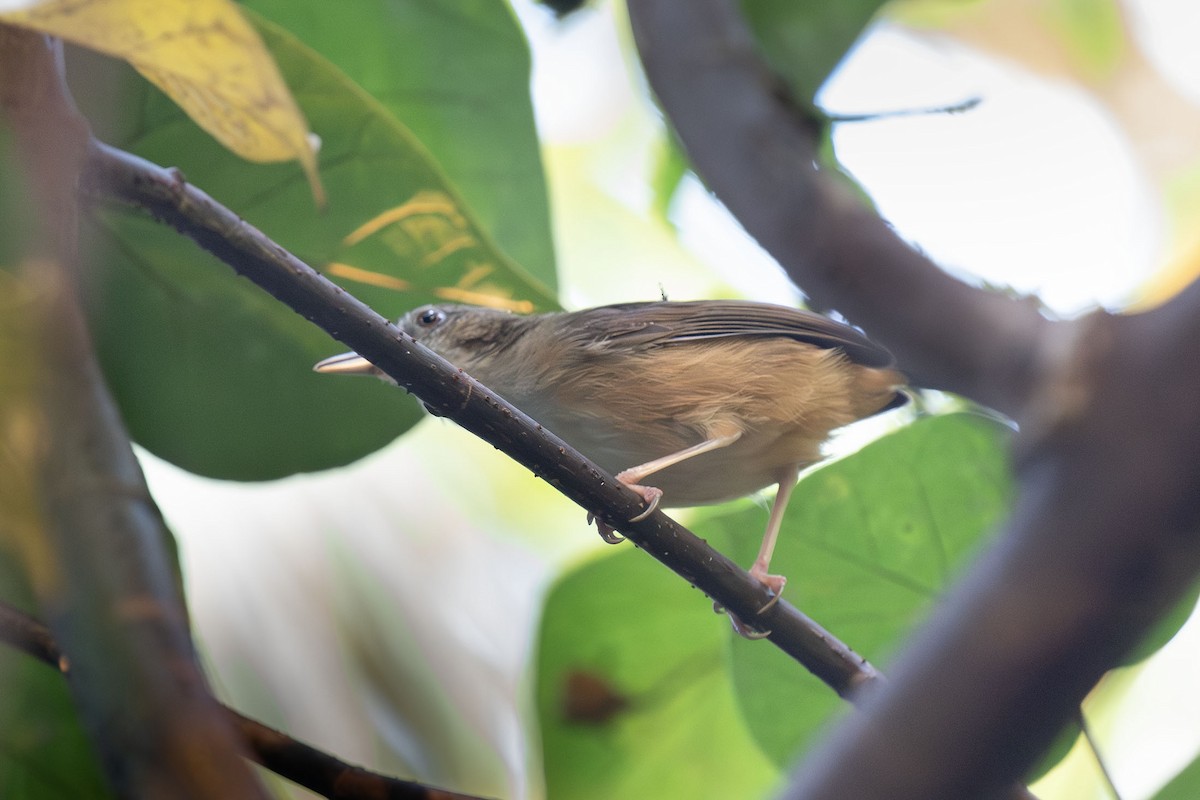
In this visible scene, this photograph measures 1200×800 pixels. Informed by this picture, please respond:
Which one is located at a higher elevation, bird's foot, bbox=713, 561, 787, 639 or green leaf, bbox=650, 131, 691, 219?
green leaf, bbox=650, 131, 691, 219

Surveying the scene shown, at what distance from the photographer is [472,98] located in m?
1.91

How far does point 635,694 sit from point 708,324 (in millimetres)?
813

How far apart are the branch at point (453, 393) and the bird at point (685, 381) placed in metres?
0.67

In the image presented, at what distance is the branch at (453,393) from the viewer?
1.07m

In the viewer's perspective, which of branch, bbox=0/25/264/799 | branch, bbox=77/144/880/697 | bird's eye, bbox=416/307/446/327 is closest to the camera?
branch, bbox=0/25/264/799

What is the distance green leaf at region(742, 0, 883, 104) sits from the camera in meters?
2.01

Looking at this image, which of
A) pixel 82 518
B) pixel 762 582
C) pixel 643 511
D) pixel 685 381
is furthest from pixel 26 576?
pixel 685 381

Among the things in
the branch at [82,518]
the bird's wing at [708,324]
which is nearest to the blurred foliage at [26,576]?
the branch at [82,518]

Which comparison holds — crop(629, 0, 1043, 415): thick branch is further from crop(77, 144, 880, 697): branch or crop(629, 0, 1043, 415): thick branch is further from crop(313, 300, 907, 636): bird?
crop(313, 300, 907, 636): bird

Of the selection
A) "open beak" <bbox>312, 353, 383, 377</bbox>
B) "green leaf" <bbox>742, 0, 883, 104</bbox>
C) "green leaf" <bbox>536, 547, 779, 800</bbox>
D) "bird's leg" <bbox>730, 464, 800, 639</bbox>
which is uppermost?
"green leaf" <bbox>742, 0, 883, 104</bbox>

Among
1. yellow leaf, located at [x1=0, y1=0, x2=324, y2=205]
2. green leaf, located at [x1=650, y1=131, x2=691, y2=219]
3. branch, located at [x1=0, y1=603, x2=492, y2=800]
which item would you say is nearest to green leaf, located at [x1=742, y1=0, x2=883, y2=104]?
green leaf, located at [x1=650, y1=131, x2=691, y2=219]

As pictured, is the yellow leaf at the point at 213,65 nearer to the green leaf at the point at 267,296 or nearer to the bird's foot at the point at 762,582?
the green leaf at the point at 267,296

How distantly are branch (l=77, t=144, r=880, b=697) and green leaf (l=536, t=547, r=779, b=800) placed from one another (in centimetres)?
49

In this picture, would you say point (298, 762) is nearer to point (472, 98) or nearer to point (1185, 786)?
point (1185, 786)
